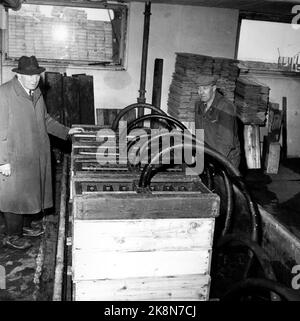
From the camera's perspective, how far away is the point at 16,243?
4.81 metres

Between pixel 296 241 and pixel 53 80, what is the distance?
18.0 ft

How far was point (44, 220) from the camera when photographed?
5.47 meters

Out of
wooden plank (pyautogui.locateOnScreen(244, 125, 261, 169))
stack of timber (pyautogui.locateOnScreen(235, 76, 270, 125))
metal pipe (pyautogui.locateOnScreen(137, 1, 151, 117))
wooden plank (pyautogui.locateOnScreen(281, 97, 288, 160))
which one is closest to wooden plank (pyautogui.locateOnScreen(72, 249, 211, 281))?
metal pipe (pyautogui.locateOnScreen(137, 1, 151, 117))

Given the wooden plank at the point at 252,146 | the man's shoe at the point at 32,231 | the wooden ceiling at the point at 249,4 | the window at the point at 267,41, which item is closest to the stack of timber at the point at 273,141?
the wooden plank at the point at 252,146

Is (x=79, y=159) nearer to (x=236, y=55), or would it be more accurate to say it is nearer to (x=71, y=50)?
(x=71, y=50)

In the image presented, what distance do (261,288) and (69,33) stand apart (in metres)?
6.42

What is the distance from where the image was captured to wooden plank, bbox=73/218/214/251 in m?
2.46

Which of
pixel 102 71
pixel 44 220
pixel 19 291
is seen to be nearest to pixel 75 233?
pixel 19 291

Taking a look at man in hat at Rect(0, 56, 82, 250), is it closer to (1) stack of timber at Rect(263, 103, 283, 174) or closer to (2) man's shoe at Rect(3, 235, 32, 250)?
(2) man's shoe at Rect(3, 235, 32, 250)

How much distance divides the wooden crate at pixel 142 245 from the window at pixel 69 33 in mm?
5768

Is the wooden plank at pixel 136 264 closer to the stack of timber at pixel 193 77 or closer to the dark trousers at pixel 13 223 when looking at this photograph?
the dark trousers at pixel 13 223

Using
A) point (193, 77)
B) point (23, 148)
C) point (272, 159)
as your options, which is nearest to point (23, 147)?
point (23, 148)

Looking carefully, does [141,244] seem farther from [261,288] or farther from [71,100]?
[71,100]

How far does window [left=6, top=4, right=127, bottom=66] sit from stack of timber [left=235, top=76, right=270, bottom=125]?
2507mm
